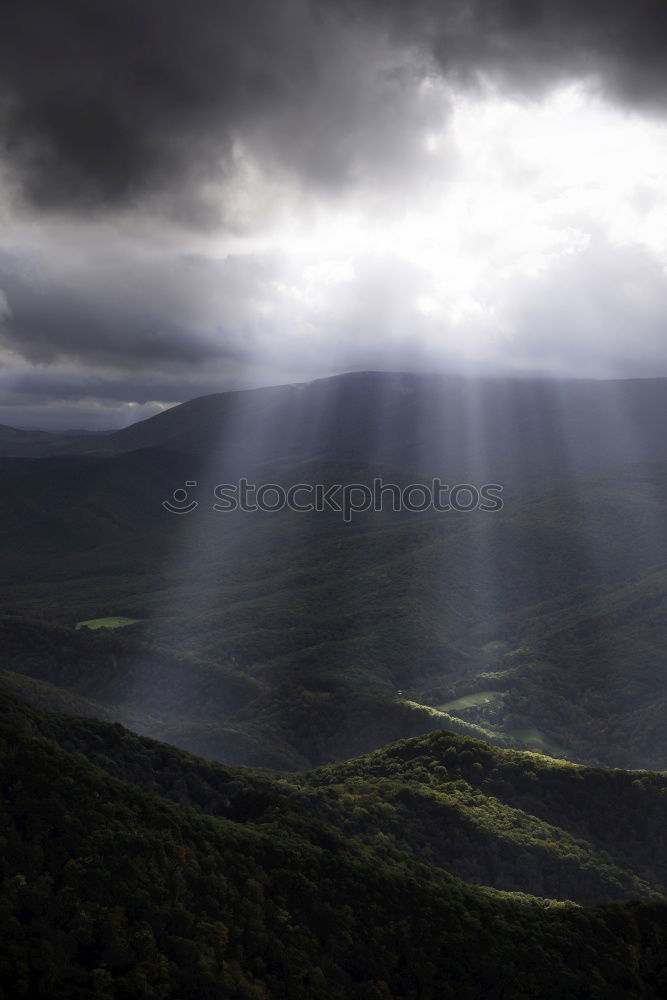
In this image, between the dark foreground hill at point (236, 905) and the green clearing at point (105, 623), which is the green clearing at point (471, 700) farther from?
the dark foreground hill at point (236, 905)

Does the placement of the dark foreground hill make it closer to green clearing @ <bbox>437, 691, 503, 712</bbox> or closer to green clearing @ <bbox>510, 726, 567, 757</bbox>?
green clearing @ <bbox>510, 726, 567, 757</bbox>

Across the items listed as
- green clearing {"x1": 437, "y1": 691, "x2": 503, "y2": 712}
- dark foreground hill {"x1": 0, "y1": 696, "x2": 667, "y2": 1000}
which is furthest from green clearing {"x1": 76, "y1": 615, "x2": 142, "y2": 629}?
dark foreground hill {"x1": 0, "y1": 696, "x2": 667, "y2": 1000}


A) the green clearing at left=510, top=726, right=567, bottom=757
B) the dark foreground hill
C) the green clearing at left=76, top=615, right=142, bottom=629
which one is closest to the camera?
the dark foreground hill

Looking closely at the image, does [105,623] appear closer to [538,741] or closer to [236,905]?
[538,741]

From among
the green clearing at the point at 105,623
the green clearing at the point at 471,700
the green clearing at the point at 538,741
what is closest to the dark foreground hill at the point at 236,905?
the green clearing at the point at 538,741

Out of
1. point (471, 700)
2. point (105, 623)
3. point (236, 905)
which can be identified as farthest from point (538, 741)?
point (105, 623)

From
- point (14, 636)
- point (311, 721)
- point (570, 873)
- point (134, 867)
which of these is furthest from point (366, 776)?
point (14, 636)
